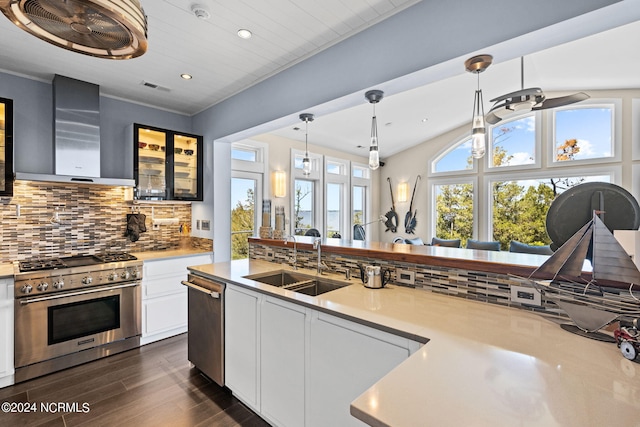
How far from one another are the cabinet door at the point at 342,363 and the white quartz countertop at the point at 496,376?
75 millimetres

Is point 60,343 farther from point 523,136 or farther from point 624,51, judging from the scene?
point 523,136

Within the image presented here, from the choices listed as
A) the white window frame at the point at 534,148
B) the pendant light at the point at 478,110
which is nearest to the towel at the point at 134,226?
the pendant light at the point at 478,110

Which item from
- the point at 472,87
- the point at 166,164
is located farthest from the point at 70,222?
the point at 472,87

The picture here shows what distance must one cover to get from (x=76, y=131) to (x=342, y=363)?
3.32 meters

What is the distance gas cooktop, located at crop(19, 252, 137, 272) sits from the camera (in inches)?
105

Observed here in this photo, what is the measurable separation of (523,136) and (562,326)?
5.37m

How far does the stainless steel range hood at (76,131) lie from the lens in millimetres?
2906

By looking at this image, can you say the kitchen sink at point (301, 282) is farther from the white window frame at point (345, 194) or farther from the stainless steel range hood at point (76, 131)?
the white window frame at point (345, 194)

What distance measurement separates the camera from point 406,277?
1951mm

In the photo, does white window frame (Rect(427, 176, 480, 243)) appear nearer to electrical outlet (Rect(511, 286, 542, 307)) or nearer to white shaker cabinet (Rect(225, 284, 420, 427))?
electrical outlet (Rect(511, 286, 542, 307))

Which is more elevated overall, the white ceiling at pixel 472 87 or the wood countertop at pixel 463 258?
the white ceiling at pixel 472 87

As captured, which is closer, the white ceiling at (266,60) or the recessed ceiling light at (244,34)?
the white ceiling at (266,60)

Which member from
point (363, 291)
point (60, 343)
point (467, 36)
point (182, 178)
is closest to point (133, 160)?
point (182, 178)

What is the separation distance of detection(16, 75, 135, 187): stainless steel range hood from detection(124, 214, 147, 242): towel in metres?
0.59
